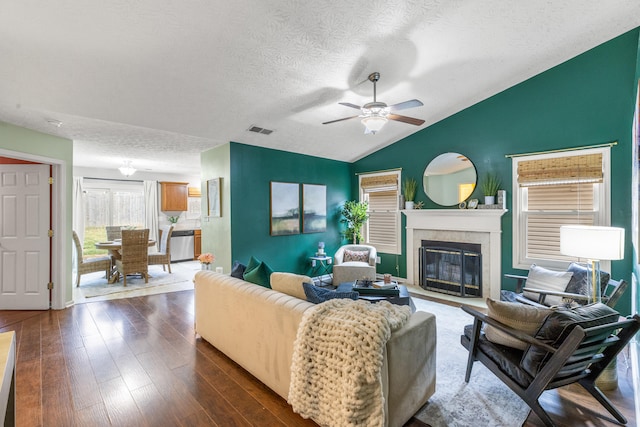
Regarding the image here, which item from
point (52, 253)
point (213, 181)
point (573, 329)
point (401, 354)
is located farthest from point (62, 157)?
point (573, 329)

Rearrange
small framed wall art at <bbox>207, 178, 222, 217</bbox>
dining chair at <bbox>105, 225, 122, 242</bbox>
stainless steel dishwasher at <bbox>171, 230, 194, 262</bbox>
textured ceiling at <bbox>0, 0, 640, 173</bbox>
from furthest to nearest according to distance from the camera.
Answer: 1. stainless steel dishwasher at <bbox>171, 230, 194, 262</bbox>
2. dining chair at <bbox>105, 225, 122, 242</bbox>
3. small framed wall art at <bbox>207, 178, 222, 217</bbox>
4. textured ceiling at <bbox>0, 0, 640, 173</bbox>

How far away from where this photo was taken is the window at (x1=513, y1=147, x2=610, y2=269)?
381 centimetres

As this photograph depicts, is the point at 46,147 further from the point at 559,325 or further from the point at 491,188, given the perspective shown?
the point at 491,188

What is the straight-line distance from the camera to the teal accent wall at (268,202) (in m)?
5.04

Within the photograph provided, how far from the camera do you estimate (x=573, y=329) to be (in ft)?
5.54

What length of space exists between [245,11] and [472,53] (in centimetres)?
266

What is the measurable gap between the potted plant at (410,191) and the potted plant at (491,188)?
125 centimetres

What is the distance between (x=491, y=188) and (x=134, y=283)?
6.54 metres

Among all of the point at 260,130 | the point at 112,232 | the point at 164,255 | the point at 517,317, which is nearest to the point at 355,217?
the point at 260,130

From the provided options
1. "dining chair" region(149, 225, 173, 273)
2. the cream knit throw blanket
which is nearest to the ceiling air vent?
"dining chair" region(149, 225, 173, 273)

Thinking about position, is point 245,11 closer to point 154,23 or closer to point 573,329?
point 154,23

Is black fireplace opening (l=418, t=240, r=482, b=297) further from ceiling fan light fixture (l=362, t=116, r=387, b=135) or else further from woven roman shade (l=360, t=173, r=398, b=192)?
ceiling fan light fixture (l=362, t=116, r=387, b=135)

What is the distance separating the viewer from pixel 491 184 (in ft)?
15.4

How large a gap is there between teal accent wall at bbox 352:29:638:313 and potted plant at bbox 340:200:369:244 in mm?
1213
